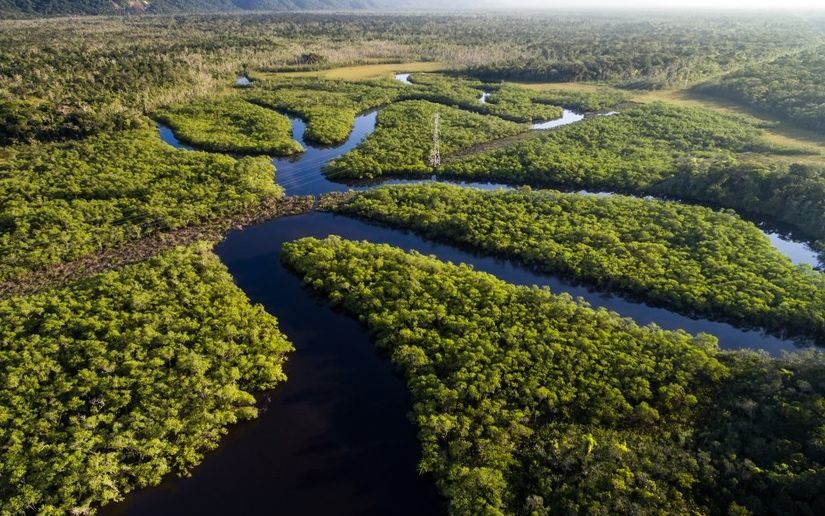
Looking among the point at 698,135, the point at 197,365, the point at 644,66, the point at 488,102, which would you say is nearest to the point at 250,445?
the point at 197,365

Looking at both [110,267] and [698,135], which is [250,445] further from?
[698,135]

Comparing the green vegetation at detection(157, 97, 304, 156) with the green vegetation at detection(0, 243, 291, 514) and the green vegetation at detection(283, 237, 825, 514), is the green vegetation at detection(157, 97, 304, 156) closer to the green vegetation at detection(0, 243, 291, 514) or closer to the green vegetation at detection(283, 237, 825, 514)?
the green vegetation at detection(0, 243, 291, 514)

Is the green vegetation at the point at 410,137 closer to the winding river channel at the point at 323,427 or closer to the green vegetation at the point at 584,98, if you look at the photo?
the green vegetation at the point at 584,98

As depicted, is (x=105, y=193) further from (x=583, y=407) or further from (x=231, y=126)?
(x=583, y=407)

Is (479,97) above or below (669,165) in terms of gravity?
above

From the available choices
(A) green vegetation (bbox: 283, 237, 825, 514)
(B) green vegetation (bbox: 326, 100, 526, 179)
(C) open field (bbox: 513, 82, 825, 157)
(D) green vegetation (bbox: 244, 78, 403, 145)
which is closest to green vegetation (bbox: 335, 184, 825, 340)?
(A) green vegetation (bbox: 283, 237, 825, 514)

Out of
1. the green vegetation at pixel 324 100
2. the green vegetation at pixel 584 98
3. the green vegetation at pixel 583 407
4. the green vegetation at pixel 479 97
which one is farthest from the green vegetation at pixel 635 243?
the green vegetation at pixel 584 98

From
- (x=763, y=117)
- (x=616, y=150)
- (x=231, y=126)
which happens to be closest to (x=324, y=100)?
→ (x=231, y=126)
